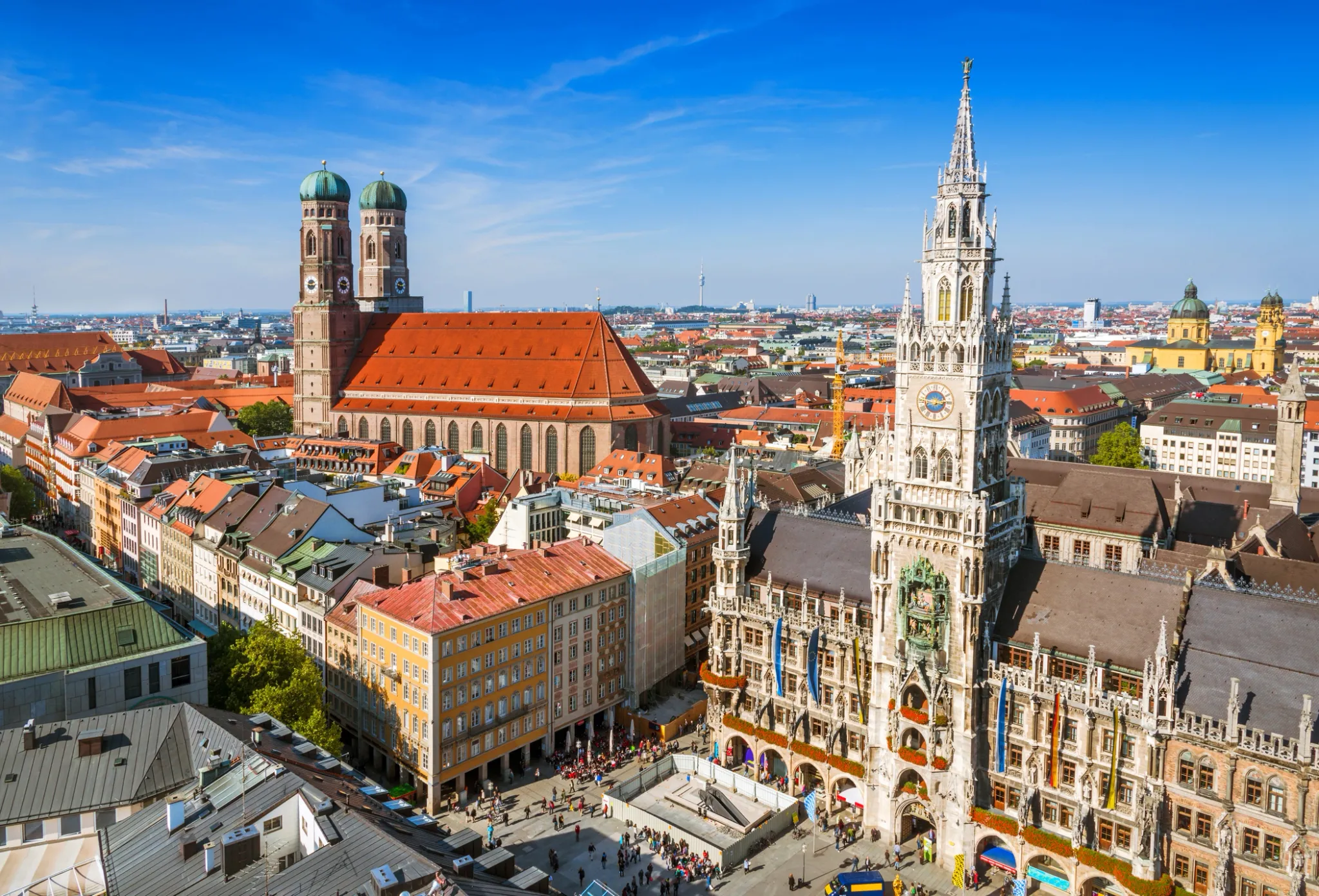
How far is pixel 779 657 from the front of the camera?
70.3 metres

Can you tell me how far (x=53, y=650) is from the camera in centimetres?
5609

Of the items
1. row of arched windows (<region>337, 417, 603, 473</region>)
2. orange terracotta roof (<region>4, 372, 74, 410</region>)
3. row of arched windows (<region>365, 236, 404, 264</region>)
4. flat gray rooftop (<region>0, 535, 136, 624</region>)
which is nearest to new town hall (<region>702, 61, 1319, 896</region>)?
flat gray rooftop (<region>0, 535, 136, 624</region>)

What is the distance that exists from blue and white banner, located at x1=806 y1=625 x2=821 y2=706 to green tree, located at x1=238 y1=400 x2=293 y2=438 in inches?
5345

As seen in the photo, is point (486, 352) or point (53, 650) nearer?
point (53, 650)

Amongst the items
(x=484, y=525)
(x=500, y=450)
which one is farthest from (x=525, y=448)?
(x=484, y=525)

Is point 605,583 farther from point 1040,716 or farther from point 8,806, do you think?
point 8,806

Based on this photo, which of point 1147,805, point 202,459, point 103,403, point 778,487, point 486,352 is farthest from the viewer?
point 103,403

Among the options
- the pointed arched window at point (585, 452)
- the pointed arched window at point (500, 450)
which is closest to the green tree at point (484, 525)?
the pointed arched window at point (585, 452)

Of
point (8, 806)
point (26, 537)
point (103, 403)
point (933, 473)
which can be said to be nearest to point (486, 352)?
point (103, 403)

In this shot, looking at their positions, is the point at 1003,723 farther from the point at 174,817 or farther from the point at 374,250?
the point at 374,250

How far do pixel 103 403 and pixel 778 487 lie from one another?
436 feet

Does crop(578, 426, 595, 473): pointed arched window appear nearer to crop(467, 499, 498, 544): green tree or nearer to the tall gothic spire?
crop(467, 499, 498, 544): green tree

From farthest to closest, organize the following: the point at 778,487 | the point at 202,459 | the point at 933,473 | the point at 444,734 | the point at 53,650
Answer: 1. the point at 202,459
2. the point at 778,487
3. the point at 444,734
4. the point at 933,473
5. the point at 53,650

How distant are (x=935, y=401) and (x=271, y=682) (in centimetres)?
4437
